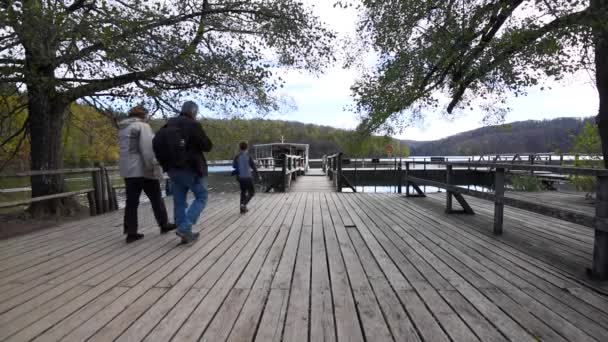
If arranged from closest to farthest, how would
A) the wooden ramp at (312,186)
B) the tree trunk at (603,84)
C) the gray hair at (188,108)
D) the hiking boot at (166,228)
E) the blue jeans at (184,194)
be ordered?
the blue jeans at (184,194)
the gray hair at (188,108)
the hiking boot at (166,228)
the tree trunk at (603,84)
the wooden ramp at (312,186)

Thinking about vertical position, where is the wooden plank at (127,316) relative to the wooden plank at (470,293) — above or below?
above

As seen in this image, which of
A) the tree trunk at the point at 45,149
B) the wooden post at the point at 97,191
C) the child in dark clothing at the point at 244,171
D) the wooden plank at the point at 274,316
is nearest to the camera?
the wooden plank at the point at 274,316

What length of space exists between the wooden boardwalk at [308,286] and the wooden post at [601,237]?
16cm

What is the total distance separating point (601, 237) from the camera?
2.50m

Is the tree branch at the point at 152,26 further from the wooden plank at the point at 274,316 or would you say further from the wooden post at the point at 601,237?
the wooden post at the point at 601,237

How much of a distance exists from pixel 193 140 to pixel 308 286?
218 centimetres

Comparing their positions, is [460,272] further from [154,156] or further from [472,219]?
[154,156]

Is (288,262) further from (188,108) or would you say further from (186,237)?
(188,108)

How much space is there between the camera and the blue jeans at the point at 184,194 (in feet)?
12.1

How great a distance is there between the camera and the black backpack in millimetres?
3512

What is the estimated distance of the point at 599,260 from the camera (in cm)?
250

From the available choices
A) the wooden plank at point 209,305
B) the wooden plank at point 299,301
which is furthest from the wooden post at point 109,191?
the wooden plank at point 299,301

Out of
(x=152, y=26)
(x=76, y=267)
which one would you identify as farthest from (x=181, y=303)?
(x=152, y=26)

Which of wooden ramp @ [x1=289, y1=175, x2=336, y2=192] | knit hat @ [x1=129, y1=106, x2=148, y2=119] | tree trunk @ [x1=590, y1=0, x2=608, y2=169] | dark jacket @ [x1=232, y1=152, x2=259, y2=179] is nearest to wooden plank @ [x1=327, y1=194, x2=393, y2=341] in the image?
knit hat @ [x1=129, y1=106, x2=148, y2=119]
